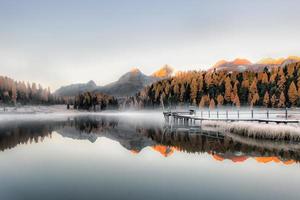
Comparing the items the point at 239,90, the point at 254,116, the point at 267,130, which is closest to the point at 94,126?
the point at 254,116

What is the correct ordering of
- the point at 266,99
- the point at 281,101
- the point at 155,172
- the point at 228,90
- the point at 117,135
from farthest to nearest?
1. the point at 228,90
2. the point at 266,99
3. the point at 281,101
4. the point at 117,135
5. the point at 155,172

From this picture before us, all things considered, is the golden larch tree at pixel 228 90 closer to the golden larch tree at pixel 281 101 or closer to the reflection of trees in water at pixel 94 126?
the golden larch tree at pixel 281 101

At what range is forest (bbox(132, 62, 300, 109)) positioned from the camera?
120m

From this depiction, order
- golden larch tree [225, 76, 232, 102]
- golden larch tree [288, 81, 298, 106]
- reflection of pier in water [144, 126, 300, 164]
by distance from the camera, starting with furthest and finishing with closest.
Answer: golden larch tree [225, 76, 232, 102] → golden larch tree [288, 81, 298, 106] → reflection of pier in water [144, 126, 300, 164]

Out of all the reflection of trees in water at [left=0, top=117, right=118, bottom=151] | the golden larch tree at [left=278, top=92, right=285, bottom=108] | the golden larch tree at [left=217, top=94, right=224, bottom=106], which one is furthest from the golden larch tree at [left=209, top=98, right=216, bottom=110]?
the reflection of trees in water at [left=0, top=117, right=118, bottom=151]

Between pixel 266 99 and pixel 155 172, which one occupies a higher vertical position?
pixel 266 99

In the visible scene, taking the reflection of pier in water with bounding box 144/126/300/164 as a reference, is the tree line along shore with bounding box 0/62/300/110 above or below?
above

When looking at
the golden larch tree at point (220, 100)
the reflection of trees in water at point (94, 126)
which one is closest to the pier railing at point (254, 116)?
the reflection of trees in water at point (94, 126)

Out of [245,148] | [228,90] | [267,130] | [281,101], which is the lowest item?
[245,148]

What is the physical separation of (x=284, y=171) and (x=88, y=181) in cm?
1074

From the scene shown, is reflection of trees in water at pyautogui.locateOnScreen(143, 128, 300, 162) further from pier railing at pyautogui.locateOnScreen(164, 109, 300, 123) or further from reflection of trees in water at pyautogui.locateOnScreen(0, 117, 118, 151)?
reflection of trees in water at pyautogui.locateOnScreen(0, 117, 118, 151)

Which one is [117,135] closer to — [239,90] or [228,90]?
[228,90]

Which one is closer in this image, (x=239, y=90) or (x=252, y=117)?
(x=252, y=117)

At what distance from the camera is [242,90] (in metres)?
132
